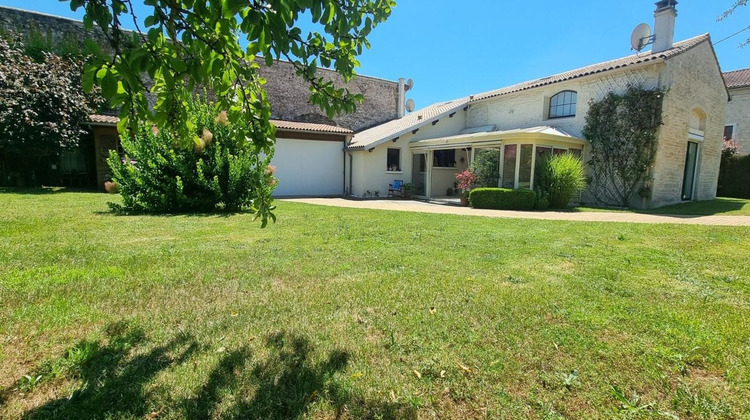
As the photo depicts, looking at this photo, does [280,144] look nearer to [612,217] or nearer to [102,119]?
[102,119]

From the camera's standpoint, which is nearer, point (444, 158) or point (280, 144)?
point (280, 144)

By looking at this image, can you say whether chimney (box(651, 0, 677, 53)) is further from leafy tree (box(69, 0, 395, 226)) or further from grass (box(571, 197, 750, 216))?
leafy tree (box(69, 0, 395, 226))

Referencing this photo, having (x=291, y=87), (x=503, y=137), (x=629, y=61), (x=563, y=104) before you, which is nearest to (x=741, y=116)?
(x=629, y=61)

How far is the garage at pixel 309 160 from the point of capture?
55.9 feet

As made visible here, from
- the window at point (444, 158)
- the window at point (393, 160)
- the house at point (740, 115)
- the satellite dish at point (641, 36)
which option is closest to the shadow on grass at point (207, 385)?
the window at point (393, 160)

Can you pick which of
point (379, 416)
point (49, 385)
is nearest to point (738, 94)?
point (379, 416)

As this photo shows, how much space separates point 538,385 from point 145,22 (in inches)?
115

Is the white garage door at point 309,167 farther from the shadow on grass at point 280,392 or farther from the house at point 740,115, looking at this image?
the house at point 740,115

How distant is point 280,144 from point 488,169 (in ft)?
Answer: 32.1

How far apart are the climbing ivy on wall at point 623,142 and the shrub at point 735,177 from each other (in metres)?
10.3

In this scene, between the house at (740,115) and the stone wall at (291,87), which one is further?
the house at (740,115)

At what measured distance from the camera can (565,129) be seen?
49.1 ft

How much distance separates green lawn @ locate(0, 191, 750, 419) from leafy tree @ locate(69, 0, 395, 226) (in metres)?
1.11

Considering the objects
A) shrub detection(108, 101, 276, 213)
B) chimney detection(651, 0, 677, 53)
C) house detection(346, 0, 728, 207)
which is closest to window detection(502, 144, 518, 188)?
house detection(346, 0, 728, 207)
